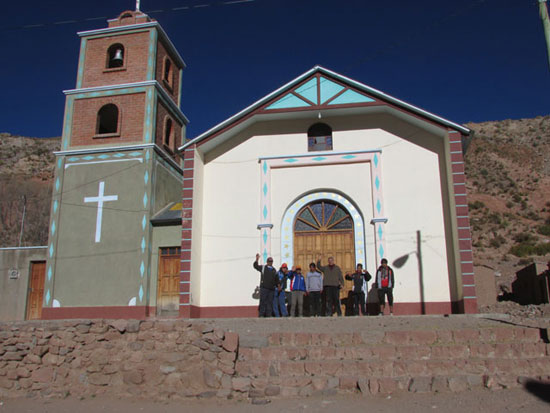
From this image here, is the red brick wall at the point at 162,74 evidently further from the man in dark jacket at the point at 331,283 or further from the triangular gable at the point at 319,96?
the man in dark jacket at the point at 331,283

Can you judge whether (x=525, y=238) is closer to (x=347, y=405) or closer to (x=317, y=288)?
(x=317, y=288)

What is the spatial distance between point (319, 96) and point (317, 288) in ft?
20.5

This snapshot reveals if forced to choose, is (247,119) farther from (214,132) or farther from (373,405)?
(373,405)

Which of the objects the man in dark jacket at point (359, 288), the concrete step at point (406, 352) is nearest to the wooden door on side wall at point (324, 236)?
the man in dark jacket at point (359, 288)

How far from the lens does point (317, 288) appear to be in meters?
15.4

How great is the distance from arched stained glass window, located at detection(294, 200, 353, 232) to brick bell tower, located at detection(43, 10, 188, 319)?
17.1 feet

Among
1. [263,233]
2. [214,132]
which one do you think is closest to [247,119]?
[214,132]

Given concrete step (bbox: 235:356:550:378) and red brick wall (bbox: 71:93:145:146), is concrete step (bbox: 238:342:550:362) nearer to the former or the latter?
concrete step (bbox: 235:356:550:378)

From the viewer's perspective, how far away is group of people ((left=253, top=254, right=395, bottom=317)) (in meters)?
15.3

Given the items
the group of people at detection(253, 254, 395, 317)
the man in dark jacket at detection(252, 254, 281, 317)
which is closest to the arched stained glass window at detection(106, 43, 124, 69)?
the group of people at detection(253, 254, 395, 317)

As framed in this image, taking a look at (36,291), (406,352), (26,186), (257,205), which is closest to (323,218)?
(257,205)

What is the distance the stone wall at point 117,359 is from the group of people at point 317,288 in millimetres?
5370

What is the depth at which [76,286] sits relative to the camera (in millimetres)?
18375

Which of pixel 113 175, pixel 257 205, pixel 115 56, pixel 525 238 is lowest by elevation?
pixel 257 205
